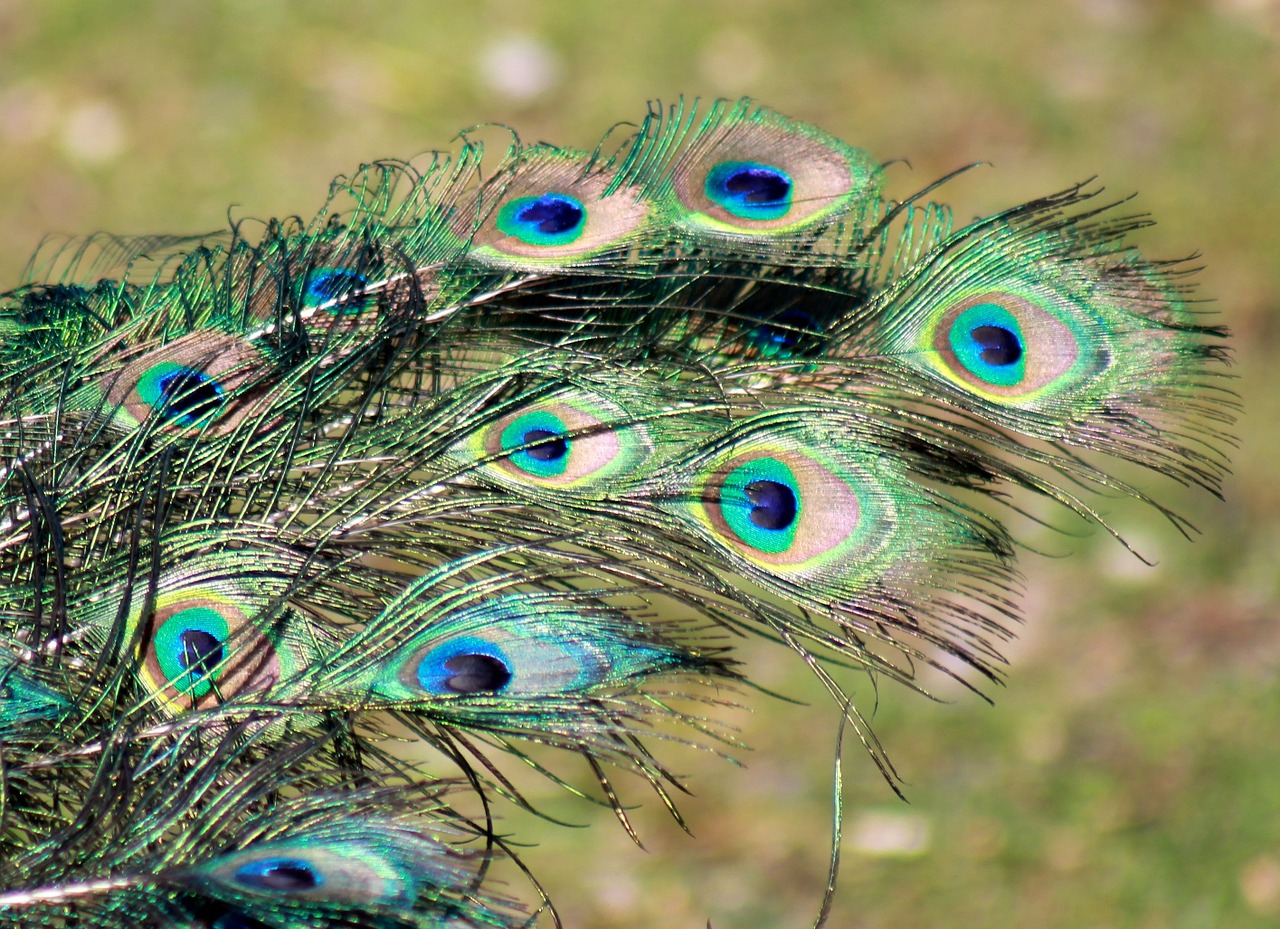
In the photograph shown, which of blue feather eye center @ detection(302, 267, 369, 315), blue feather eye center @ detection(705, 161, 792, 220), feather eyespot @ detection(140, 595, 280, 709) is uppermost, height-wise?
blue feather eye center @ detection(705, 161, 792, 220)

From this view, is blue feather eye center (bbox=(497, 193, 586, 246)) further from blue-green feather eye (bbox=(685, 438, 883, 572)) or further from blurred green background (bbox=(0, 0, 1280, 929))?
blurred green background (bbox=(0, 0, 1280, 929))

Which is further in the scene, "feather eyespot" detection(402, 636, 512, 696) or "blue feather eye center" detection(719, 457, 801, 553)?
"blue feather eye center" detection(719, 457, 801, 553)

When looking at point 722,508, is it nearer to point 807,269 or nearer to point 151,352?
point 807,269

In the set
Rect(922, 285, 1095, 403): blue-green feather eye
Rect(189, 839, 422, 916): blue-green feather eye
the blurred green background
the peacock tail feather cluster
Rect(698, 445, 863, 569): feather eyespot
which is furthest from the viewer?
the blurred green background

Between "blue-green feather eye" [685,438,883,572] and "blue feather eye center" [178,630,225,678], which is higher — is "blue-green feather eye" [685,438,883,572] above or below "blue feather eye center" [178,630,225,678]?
above

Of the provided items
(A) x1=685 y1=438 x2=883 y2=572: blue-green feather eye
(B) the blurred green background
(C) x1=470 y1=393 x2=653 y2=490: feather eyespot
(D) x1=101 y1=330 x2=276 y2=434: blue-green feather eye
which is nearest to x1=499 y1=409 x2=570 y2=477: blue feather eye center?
(C) x1=470 y1=393 x2=653 y2=490: feather eyespot

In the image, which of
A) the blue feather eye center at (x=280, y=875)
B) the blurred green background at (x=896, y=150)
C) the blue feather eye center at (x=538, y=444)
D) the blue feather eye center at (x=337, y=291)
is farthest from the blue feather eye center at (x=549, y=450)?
the blurred green background at (x=896, y=150)

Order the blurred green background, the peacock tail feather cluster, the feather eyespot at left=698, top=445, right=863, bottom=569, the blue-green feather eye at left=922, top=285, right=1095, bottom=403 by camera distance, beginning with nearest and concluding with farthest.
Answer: the peacock tail feather cluster
the feather eyespot at left=698, top=445, right=863, bottom=569
the blue-green feather eye at left=922, top=285, right=1095, bottom=403
the blurred green background

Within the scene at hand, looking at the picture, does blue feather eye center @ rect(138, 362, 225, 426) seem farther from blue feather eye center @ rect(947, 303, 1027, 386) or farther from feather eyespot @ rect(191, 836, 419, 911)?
blue feather eye center @ rect(947, 303, 1027, 386)

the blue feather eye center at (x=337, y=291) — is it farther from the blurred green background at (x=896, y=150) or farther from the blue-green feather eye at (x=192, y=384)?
the blurred green background at (x=896, y=150)
